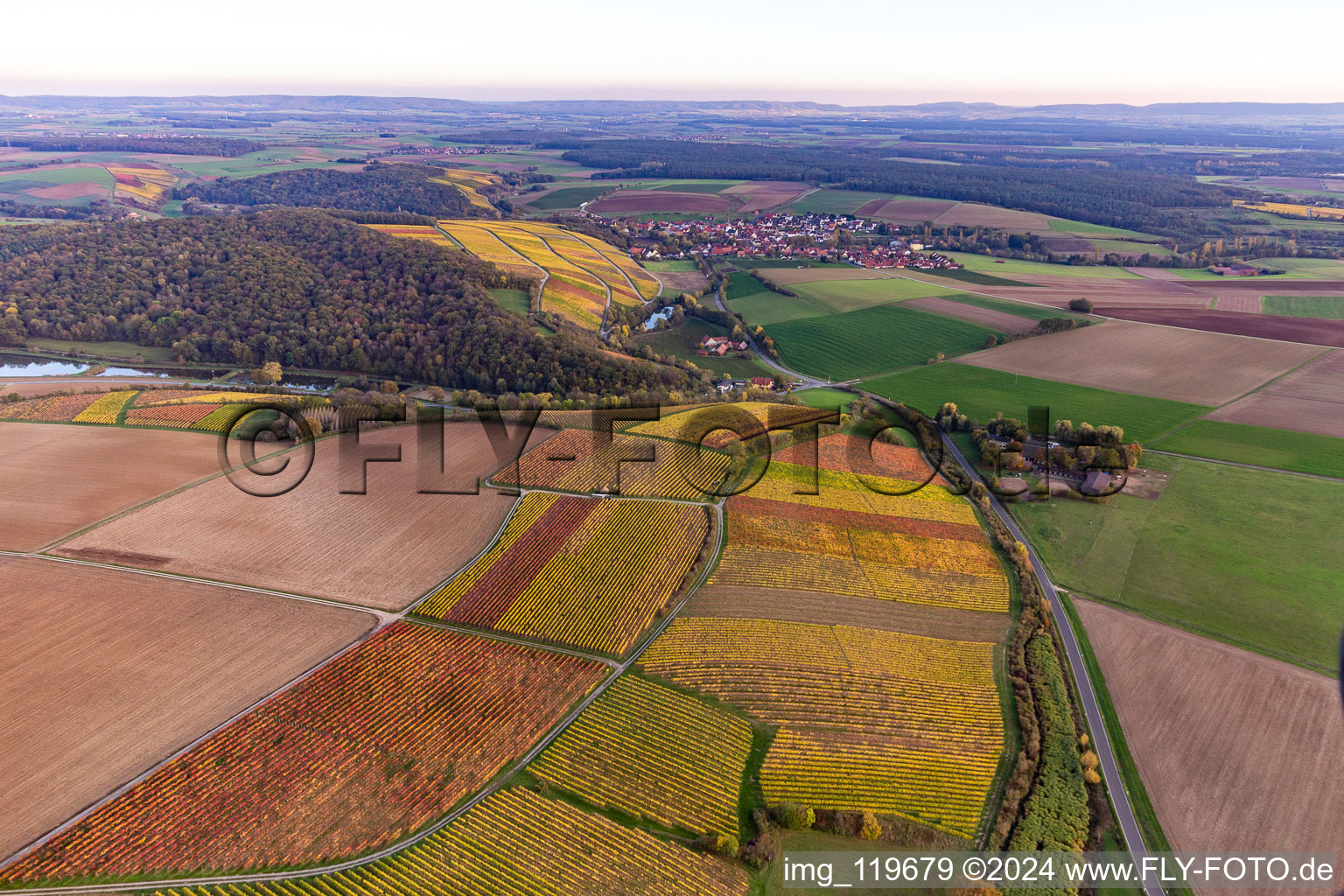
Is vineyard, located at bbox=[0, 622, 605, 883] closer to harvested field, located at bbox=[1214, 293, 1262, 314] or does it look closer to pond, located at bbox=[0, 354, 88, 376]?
pond, located at bbox=[0, 354, 88, 376]

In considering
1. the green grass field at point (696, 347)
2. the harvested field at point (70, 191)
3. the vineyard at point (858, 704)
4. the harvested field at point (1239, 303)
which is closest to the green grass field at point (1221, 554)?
the vineyard at point (858, 704)

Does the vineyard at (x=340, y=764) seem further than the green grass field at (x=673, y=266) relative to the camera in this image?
No

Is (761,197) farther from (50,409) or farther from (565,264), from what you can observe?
(50,409)

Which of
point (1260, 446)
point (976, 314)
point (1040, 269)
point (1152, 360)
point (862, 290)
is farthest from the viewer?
point (1040, 269)

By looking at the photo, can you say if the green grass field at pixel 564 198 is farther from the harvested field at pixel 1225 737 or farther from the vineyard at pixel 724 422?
the harvested field at pixel 1225 737

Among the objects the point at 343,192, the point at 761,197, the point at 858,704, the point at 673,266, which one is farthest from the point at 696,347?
the point at 343,192

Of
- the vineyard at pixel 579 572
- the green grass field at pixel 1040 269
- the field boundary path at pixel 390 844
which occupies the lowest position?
the field boundary path at pixel 390 844

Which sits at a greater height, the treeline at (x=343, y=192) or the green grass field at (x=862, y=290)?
the treeline at (x=343, y=192)
